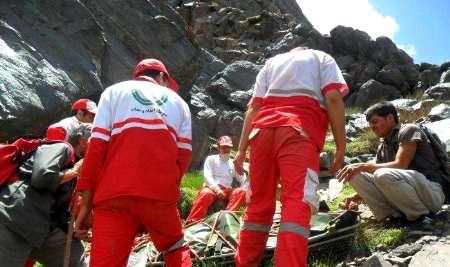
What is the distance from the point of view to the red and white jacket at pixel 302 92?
13.5ft

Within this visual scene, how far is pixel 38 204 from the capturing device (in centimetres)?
416

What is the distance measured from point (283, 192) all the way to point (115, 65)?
980 cm

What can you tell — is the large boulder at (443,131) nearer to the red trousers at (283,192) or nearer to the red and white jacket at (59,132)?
the red trousers at (283,192)

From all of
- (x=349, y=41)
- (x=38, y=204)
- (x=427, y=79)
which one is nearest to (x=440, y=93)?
(x=427, y=79)

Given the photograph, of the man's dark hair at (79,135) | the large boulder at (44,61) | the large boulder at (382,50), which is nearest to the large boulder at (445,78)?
the large boulder at (382,50)

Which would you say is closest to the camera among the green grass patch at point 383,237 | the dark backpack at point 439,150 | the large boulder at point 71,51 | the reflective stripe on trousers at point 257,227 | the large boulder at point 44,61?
the reflective stripe on trousers at point 257,227

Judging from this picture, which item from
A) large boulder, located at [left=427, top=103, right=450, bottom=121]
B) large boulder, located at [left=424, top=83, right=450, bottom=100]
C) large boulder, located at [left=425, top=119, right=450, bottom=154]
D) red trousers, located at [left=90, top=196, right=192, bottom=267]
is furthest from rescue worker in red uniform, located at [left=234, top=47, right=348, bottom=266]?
large boulder, located at [left=424, top=83, right=450, bottom=100]

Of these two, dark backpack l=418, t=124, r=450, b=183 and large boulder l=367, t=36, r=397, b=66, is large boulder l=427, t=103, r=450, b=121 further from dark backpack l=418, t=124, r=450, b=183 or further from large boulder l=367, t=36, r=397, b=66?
large boulder l=367, t=36, r=397, b=66

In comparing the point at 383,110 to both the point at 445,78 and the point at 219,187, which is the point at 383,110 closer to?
the point at 219,187

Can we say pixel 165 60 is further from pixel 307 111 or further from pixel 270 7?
pixel 270 7

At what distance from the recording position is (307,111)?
4148 mm

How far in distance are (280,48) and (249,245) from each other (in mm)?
26969

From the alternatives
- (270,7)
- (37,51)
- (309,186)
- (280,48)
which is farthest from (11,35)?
(270,7)

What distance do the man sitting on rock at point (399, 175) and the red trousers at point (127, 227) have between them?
87.2 inches
